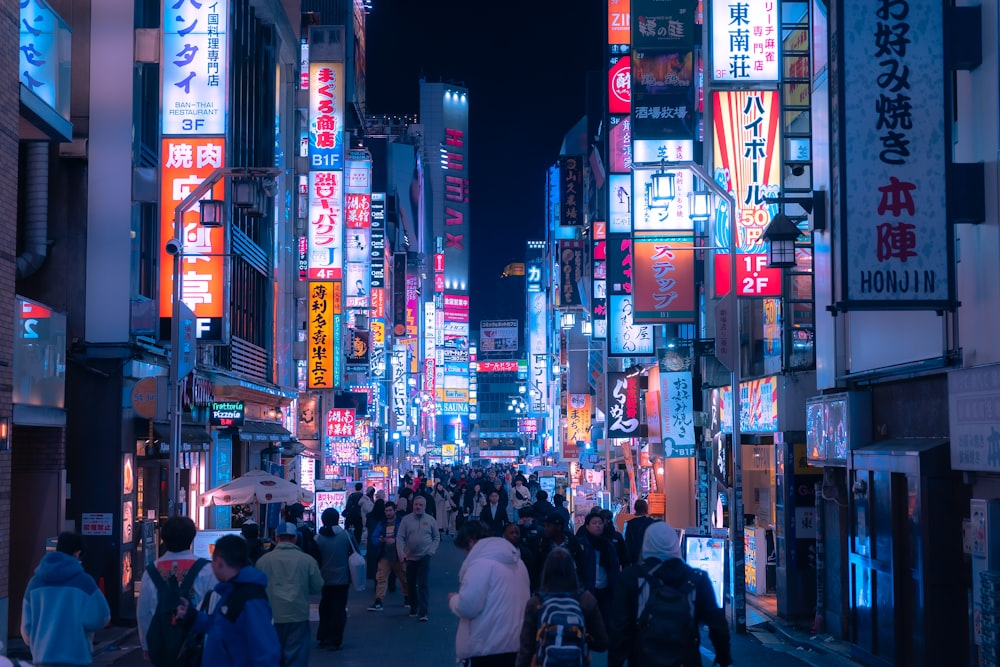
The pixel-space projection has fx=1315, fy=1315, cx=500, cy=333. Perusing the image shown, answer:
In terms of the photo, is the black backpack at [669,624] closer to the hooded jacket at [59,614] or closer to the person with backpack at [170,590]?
the person with backpack at [170,590]

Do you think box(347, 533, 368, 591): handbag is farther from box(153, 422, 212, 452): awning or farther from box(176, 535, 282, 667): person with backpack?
box(176, 535, 282, 667): person with backpack

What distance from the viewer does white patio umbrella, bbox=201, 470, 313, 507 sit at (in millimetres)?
22542

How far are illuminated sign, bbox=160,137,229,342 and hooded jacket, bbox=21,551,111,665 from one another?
490 inches

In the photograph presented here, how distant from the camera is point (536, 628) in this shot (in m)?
8.38

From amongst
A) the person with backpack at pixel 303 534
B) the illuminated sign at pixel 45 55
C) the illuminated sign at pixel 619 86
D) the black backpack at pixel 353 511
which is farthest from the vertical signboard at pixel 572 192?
the illuminated sign at pixel 45 55

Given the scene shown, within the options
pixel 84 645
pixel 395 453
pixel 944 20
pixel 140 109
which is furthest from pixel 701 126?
pixel 395 453

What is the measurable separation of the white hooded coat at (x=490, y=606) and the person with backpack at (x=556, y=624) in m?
0.79

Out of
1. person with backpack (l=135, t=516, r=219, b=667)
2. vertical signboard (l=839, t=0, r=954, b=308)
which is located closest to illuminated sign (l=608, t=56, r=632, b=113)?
vertical signboard (l=839, t=0, r=954, b=308)

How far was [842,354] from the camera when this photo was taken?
17.5 m

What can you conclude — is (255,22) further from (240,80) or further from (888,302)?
(888,302)

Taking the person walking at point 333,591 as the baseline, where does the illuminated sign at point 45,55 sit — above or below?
above

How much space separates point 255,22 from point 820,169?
19.7m

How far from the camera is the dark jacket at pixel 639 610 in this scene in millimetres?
8828

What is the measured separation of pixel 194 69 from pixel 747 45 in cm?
944
